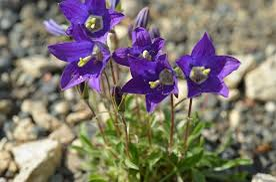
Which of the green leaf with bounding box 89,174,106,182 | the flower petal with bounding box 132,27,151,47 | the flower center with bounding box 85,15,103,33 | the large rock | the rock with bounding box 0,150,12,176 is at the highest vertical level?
the flower center with bounding box 85,15,103,33

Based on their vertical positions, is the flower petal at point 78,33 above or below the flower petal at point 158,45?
above

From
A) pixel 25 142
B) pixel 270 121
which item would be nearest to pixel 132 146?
pixel 25 142

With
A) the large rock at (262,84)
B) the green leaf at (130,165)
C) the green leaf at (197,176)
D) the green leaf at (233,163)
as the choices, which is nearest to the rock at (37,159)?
the green leaf at (130,165)

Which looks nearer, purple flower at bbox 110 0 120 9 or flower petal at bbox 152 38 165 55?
flower petal at bbox 152 38 165 55

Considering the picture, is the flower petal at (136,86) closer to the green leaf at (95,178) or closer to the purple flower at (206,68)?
the purple flower at (206,68)

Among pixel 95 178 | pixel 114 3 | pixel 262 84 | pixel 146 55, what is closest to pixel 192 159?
pixel 95 178

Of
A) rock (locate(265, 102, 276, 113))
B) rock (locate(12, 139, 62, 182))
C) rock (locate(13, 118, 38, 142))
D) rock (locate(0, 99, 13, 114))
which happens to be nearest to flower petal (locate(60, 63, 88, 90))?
rock (locate(12, 139, 62, 182))

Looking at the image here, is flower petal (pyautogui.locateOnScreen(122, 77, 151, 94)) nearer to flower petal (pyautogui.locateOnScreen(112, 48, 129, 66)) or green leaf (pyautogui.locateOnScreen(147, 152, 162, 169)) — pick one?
flower petal (pyautogui.locateOnScreen(112, 48, 129, 66))
